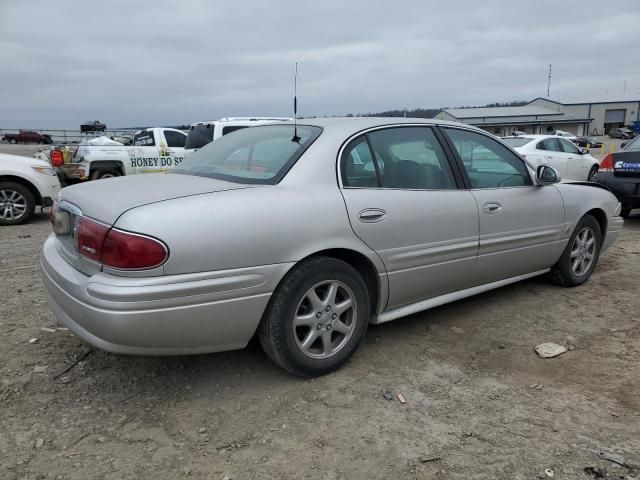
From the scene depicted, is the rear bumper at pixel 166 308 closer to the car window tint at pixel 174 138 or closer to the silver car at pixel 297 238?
the silver car at pixel 297 238

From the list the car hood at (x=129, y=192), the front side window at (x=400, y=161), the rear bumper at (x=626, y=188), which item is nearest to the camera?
the car hood at (x=129, y=192)

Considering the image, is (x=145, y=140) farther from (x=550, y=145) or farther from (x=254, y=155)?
(x=550, y=145)

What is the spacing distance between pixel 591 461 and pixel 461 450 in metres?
0.56

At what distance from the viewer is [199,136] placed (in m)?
10.8

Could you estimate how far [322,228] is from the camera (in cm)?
283

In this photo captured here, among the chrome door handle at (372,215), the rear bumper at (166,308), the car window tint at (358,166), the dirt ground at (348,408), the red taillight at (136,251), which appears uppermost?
the car window tint at (358,166)

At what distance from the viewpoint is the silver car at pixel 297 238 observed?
243cm

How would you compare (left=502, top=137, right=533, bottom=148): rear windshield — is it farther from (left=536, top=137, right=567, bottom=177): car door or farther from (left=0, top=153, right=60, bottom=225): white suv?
(left=0, top=153, right=60, bottom=225): white suv

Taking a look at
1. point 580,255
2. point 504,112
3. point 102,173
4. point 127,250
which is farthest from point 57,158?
point 504,112

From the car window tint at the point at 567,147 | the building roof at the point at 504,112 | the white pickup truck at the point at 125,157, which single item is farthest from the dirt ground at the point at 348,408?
the building roof at the point at 504,112

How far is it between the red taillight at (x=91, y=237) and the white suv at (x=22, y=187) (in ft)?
21.3

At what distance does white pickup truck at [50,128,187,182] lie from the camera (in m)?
10.7

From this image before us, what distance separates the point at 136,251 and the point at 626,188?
302 inches

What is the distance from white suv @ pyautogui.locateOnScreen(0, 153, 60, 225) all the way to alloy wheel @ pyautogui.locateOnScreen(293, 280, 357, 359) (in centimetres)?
699
